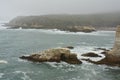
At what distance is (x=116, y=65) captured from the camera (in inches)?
1855

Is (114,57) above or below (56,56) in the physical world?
below

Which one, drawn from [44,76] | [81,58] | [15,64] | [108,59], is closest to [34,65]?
[15,64]

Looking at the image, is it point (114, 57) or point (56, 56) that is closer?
point (114, 57)

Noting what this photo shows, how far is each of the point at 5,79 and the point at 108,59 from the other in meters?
20.8

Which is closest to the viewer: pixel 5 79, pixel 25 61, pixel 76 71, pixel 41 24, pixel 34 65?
pixel 5 79

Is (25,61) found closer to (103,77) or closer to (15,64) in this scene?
(15,64)

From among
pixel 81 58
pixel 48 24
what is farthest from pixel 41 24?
pixel 81 58

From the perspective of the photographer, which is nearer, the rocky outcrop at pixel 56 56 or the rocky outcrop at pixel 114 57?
the rocky outcrop at pixel 114 57

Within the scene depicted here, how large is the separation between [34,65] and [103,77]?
13.3 metres

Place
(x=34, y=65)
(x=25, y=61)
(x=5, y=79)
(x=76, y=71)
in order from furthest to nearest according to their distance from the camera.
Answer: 1. (x=25, y=61)
2. (x=34, y=65)
3. (x=76, y=71)
4. (x=5, y=79)

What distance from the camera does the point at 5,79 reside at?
1497 inches

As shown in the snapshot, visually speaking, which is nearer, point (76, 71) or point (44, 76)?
point (44, 76)

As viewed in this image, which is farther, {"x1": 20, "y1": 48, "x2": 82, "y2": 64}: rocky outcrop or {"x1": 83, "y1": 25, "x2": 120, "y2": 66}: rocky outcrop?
{"x1": 20, "y1": 48, "x2": 82, "y2": 64}: rocky outcrop

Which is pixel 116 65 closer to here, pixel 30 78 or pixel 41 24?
pixel 30 78
